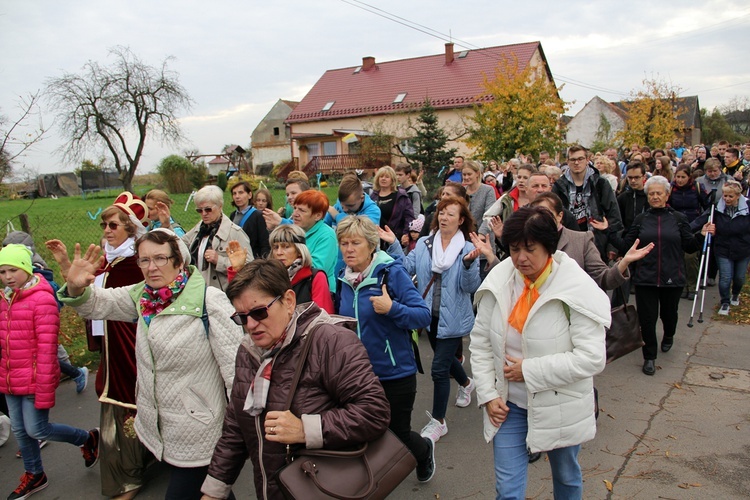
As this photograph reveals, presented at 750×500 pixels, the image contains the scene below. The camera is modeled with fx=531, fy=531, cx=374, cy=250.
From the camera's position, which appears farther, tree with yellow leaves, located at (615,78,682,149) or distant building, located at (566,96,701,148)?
distant building, located at (566,96,701,148)

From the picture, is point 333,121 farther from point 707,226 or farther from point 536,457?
point 536,457

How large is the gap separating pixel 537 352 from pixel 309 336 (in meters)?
1.13

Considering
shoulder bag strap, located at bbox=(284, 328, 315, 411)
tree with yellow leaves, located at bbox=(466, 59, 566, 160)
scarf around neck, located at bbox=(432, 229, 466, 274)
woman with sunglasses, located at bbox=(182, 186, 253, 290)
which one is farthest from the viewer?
tree with yellow leaves, located at bbox=(466, 59, 566, 160)

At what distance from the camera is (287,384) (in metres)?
2.14

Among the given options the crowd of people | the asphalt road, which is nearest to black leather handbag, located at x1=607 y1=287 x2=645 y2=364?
the crowd of people

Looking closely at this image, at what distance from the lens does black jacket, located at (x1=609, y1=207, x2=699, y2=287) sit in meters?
5.46

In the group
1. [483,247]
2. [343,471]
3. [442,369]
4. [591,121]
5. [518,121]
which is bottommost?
[442,369]

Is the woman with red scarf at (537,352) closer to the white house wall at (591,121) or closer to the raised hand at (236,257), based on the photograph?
the raised hand at (236,257)

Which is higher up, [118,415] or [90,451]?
[118,415]

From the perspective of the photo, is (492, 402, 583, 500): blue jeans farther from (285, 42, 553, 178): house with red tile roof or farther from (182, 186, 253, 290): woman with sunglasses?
(285, 42, 553, 178): house with red tile roof

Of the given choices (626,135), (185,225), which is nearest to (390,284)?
(185,225)

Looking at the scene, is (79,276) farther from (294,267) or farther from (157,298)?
(294,267)

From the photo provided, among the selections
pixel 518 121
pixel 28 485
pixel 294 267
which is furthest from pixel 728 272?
pixel 518 121

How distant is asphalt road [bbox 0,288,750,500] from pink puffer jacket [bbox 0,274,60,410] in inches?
34.5
